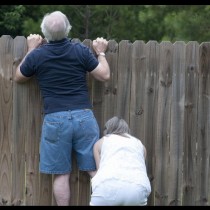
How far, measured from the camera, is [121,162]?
5.01 m

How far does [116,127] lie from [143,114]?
618 mm

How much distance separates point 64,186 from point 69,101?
892 millimetres

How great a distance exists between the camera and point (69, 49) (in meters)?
5.44

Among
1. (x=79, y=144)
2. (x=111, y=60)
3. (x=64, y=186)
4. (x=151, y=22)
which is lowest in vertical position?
(x=64, y=186)

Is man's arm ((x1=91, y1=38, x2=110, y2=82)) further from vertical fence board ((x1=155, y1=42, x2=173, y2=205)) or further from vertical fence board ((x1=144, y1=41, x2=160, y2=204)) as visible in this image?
vertical fence board ((x1=155, y1=42, x2=173, y2=205))

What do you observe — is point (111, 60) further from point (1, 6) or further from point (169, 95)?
point (1, 6)

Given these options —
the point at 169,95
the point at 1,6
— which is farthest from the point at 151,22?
the point at 169,95

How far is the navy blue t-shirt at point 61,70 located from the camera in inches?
214

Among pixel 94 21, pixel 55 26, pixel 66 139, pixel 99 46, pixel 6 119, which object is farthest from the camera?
pixel 94 21

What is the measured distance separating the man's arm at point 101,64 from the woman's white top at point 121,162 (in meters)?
0.67

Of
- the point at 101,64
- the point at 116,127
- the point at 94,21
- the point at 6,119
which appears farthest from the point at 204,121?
the point at 94,21

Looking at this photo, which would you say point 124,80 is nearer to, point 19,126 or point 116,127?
point 116,127

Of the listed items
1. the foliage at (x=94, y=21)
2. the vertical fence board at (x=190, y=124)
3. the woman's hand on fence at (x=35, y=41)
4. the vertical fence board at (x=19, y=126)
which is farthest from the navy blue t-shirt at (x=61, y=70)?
the foliage at (x=94, y=21)

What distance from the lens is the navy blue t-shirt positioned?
5.43 meters
